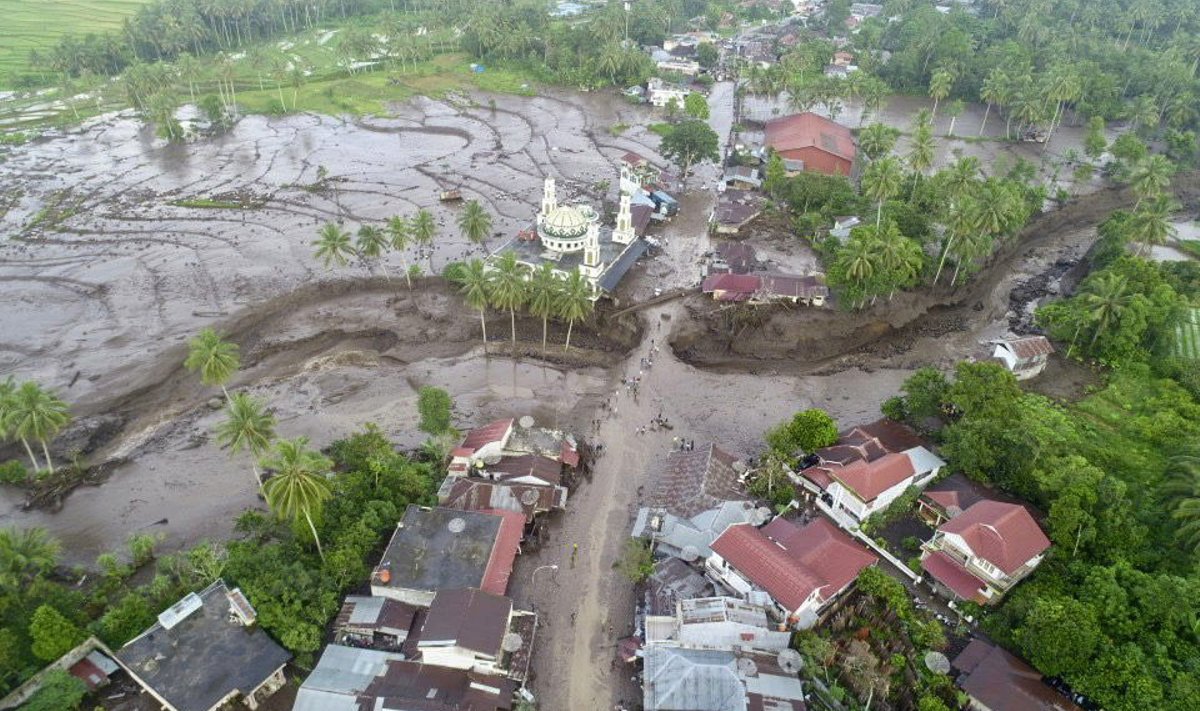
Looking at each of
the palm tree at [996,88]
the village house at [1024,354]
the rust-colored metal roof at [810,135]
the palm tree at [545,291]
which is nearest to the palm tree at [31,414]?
the palm tree at [545,291]

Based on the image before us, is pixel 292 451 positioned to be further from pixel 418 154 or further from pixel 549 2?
pixel 549 2

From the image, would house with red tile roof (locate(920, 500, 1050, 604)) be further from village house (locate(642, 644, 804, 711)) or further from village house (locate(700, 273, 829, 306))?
village house (locate(700, 273, 829, 306))

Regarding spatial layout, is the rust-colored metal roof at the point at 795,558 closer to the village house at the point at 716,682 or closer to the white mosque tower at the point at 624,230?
the village house at the point at 716,682

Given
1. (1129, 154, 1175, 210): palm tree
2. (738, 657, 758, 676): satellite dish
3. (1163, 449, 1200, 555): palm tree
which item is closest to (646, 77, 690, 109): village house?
(1129, 154, 1175, 210): palm tree

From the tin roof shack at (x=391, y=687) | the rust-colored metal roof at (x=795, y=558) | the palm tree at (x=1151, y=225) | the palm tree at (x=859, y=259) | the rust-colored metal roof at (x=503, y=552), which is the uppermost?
the palm tree at (x=1151, y=225)

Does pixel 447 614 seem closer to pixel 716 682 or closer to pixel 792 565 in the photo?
pixel 716 682

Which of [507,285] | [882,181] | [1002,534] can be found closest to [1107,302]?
[882,181]

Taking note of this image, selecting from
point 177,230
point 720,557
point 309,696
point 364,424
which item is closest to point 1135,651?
point 720,557
